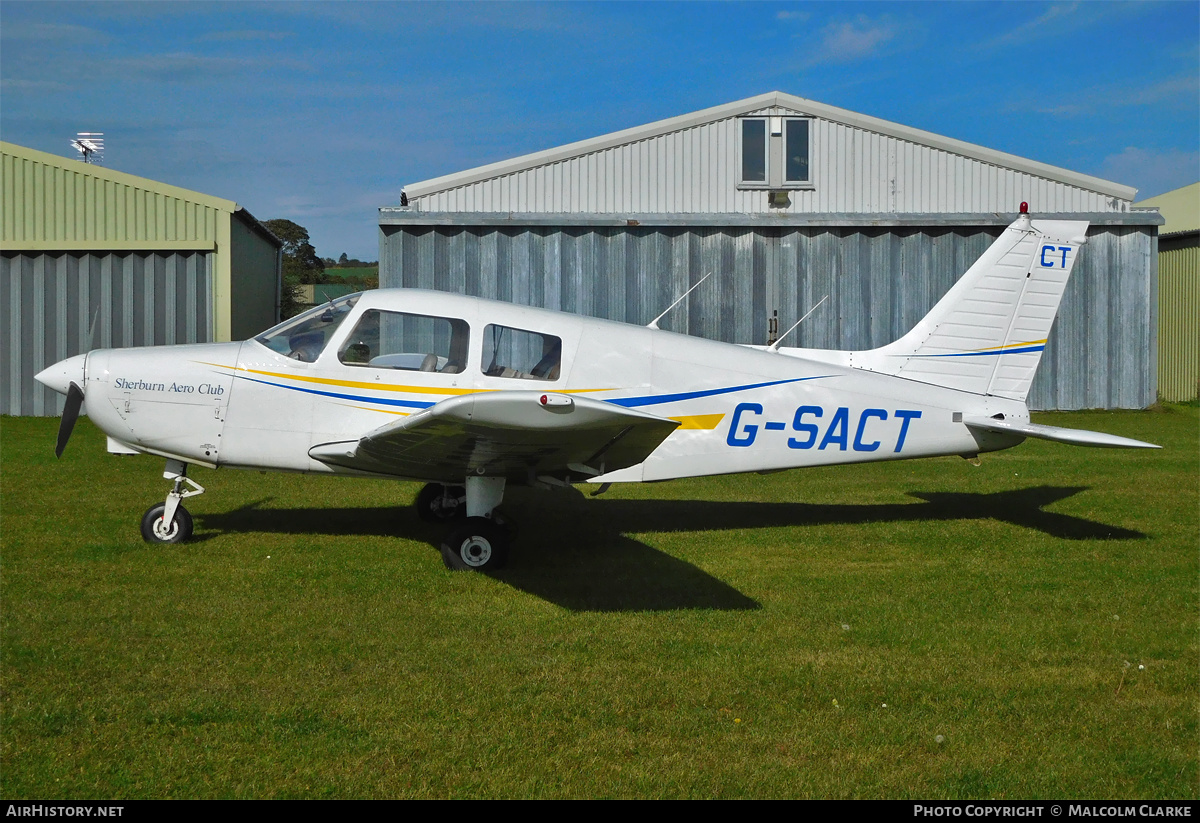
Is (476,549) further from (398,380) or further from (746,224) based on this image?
(746,224)

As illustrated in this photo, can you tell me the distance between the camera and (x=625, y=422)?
5355 millimetres

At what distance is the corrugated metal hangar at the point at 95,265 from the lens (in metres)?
18.6

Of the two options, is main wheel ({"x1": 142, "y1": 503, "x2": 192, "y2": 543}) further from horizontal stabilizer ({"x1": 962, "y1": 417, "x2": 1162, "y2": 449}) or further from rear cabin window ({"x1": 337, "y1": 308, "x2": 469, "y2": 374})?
horizontal stabilizer ({"x1": 962, "y1": 417, "x2": 1162, "y2": 449})

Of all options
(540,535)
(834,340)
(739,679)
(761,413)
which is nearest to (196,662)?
(739,679)

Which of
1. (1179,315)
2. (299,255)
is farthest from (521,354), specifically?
(299,255)

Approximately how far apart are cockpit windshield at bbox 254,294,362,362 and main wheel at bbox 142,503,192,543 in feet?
5.11

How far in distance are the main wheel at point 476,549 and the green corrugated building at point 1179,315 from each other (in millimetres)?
21288

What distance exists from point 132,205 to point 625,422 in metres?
16.9

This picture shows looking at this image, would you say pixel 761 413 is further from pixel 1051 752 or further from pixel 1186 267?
pixel 1186 267

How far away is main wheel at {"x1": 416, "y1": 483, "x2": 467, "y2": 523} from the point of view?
344 inches

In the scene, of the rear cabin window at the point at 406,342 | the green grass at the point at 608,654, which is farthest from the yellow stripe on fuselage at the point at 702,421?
the rear cabin window at the point at 406,342

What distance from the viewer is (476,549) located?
274 inches

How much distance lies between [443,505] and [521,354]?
2.09 m

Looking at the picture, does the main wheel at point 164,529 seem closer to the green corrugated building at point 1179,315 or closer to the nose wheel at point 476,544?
the nose wheel at point 476,544
